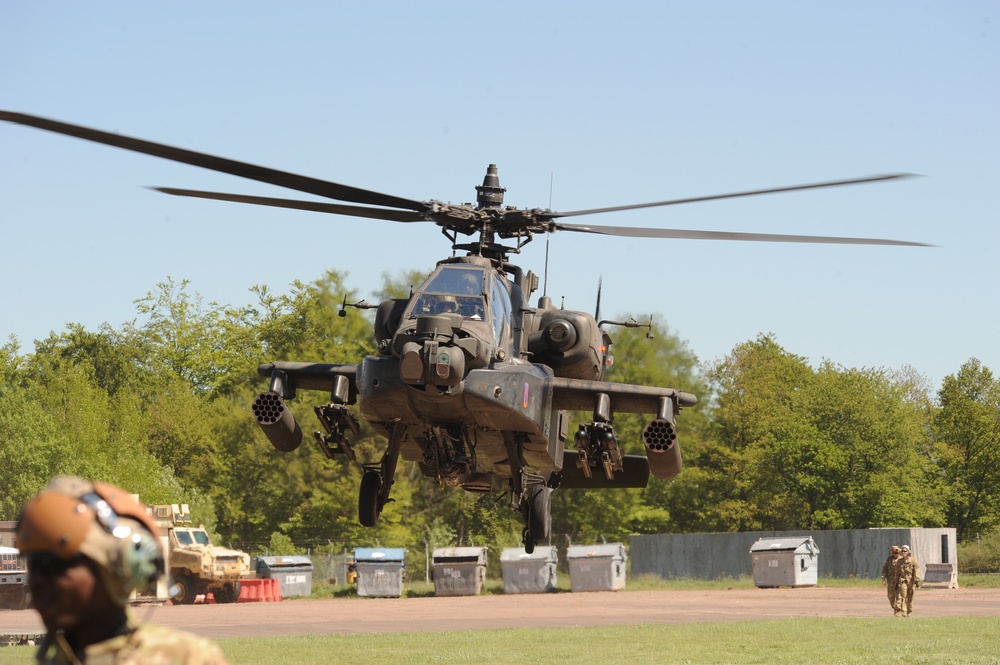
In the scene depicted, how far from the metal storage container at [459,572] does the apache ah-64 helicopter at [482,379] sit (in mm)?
25382

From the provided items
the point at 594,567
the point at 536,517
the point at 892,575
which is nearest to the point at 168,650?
the point at 536,517

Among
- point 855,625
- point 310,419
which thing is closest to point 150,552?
point 855,625

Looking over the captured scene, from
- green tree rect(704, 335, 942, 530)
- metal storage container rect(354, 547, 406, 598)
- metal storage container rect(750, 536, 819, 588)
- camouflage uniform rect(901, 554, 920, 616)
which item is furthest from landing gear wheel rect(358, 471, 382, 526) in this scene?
green tree rect(704, 335, 942, 530)

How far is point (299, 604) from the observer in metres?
39.1

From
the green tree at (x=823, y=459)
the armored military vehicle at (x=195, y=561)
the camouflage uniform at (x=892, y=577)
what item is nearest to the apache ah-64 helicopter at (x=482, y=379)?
the camouflage uniform at (x=892, y=577)

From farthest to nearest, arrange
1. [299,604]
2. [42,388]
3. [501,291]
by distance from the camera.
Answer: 1. [42,388]
2. [299,604]
3. [501,291]

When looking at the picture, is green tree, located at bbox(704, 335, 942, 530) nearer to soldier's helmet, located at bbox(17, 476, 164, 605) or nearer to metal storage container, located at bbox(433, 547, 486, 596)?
metal storage container, located at bbox(433, 547, 486, 596)

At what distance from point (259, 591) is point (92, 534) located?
39.7 metres

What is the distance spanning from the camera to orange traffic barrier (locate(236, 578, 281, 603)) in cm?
4109

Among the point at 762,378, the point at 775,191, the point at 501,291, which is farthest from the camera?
the point at 762,378

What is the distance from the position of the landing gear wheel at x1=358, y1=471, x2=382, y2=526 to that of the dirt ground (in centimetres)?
888

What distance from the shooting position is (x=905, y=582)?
27.7 meters

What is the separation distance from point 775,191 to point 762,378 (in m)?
59.8

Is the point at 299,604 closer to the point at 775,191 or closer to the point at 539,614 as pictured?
the point at 539,614
